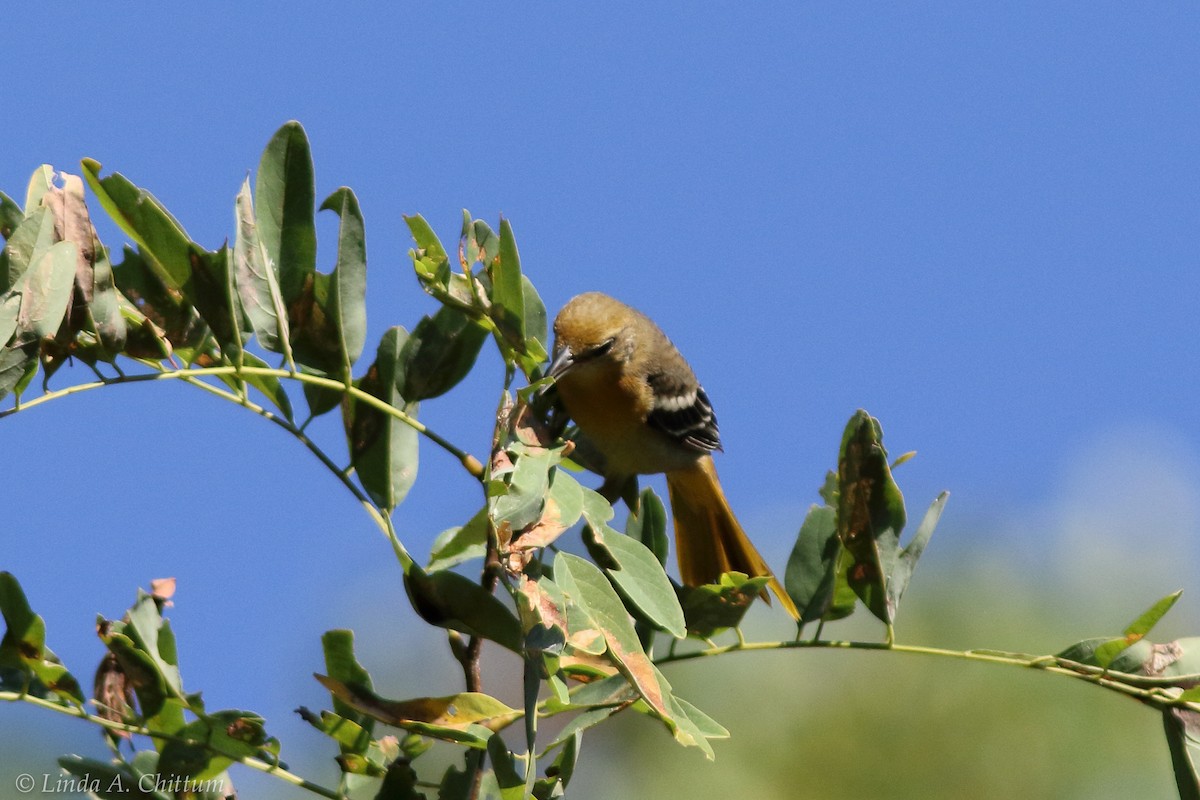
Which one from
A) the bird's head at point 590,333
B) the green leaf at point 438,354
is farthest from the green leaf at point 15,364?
the bird's head at point 590,333

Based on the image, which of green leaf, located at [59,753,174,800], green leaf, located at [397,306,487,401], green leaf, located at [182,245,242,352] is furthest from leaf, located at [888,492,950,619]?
→ green leaf, located at [59,753,174,800]

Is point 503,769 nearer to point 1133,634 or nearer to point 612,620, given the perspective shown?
point 612,620

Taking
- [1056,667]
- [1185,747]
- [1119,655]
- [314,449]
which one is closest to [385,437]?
[314,449]

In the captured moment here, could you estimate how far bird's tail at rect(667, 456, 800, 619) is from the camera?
384 cm

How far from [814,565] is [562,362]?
4.29 ft

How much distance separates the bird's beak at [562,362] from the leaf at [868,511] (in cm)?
116

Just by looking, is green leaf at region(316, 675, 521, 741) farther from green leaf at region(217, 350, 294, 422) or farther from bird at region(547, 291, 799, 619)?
bird at region(547, 291, 799, 619)

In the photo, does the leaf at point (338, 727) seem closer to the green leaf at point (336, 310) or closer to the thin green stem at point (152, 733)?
the thin green stem at point (152, 733)

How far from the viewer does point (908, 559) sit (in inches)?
88.2

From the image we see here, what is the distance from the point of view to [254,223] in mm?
2049

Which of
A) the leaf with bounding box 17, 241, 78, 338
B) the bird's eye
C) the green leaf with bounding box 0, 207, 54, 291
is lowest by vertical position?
the leaf with bounding box 17, 241, 78, 338

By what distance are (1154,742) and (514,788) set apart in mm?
6248

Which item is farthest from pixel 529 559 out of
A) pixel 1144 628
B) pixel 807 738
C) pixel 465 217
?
pixel 807 738

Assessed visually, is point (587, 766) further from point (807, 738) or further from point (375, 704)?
point (375, 704)
